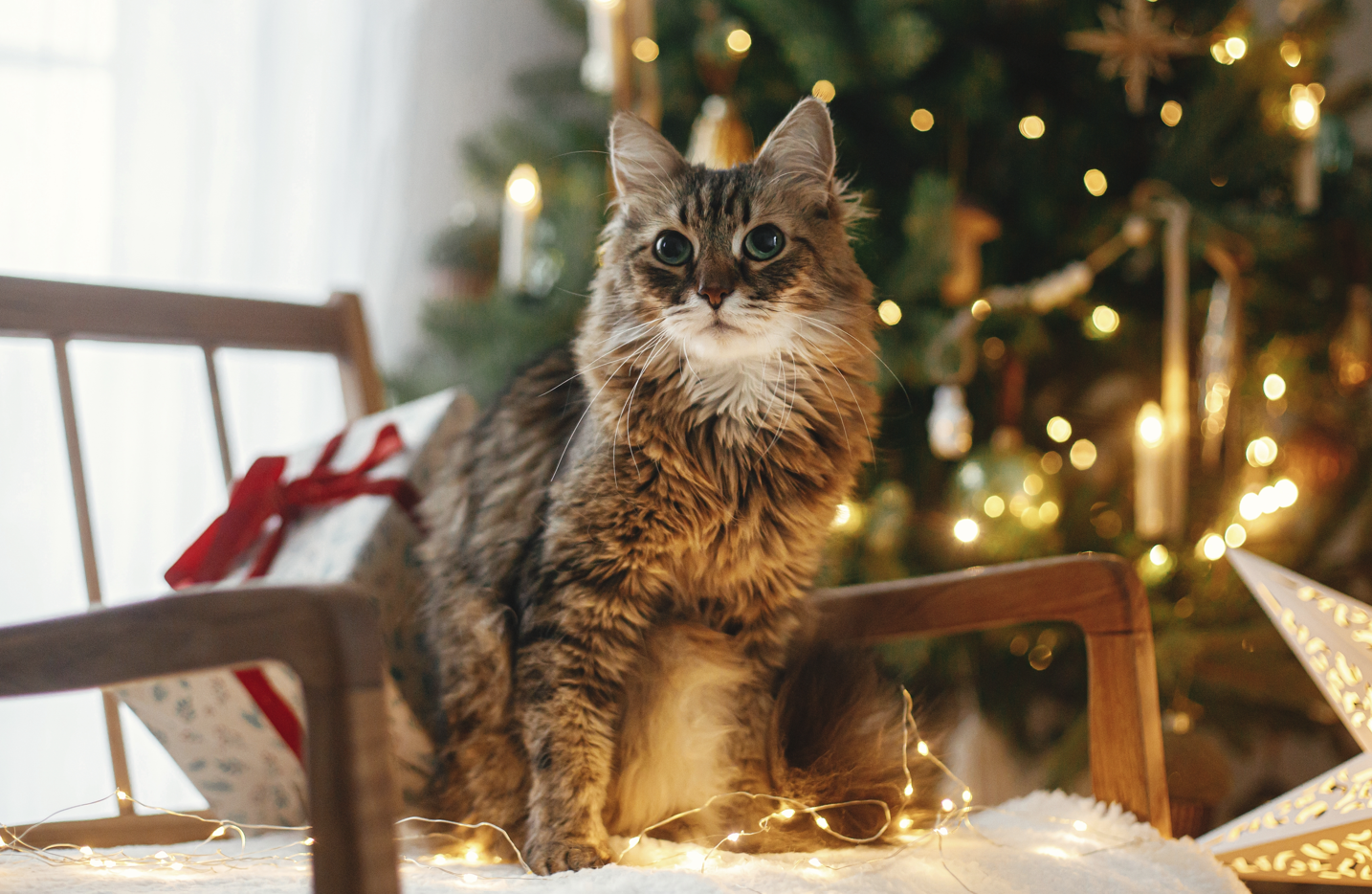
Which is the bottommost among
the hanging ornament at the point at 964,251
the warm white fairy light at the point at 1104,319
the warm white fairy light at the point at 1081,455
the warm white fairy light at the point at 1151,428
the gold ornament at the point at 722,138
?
the warm white fairy light at the point at 1081,455

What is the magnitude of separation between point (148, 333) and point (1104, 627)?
123 cm

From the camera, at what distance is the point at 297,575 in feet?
3.46

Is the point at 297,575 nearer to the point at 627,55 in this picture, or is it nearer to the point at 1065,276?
the point at 627,55

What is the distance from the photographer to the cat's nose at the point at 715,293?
0.90 metres

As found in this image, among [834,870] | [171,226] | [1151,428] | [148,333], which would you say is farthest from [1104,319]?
[171,226]

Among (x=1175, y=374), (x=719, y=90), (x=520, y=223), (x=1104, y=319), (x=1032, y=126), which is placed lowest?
(x=1175, y=374)

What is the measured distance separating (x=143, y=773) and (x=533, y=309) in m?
1.28

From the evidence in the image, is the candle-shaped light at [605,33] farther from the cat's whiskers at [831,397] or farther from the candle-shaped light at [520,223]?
the cat's whiskers at [831,397]

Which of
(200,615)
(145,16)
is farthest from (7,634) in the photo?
(145,16)

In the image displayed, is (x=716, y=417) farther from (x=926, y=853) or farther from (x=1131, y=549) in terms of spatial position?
(x=1131, y=549)

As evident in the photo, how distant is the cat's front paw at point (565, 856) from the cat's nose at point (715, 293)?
0.53 metres

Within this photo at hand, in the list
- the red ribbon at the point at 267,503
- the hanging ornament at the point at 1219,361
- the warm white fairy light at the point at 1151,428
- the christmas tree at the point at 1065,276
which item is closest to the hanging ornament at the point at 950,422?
the christmas tree at the point at 1065,276

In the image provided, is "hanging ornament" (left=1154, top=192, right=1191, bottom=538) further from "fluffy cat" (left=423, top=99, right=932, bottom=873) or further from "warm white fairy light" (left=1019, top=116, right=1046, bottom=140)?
"fluffy cat" (left=423, top=99, right=932, bottom=873)

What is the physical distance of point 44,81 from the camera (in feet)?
5.71
